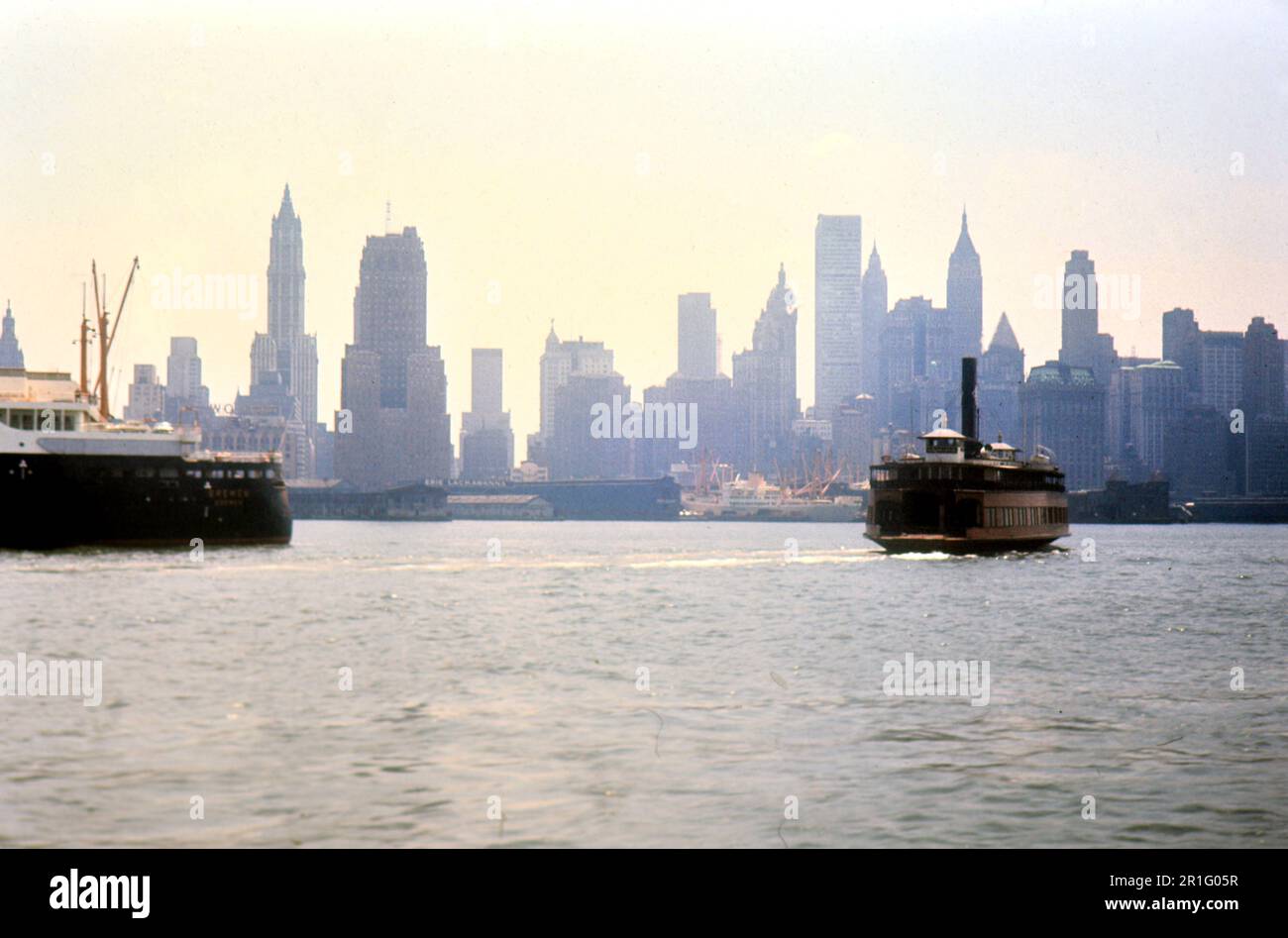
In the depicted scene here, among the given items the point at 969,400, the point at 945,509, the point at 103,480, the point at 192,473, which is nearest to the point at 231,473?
the point at 192,473

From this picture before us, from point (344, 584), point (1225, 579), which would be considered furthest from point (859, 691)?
point (1225, 579)

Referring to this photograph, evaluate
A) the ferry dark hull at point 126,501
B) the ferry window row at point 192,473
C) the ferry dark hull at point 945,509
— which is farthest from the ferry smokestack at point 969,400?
the ferry dark hull at point 126,501

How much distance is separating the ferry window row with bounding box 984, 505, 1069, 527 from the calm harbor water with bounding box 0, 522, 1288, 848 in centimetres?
4741

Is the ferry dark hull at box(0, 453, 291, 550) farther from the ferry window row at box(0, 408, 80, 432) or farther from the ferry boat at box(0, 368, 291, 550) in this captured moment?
the ferry window row at box(0, 408, 80, 432)

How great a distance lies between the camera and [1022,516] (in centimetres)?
11581

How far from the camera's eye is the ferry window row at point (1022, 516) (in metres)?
109

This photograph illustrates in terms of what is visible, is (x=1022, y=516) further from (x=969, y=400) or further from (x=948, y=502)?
(x=969, y=400)

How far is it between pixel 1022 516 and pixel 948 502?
13.7 meters

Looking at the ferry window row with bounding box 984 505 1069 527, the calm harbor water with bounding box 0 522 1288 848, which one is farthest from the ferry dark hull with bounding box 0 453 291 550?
the ferry window row with bounding box 984 505 1069 527

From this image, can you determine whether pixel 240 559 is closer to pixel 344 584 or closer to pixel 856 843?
pixel 344 584

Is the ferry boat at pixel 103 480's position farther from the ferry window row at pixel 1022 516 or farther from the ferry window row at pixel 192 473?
the ferry window row at pixel 1022 516

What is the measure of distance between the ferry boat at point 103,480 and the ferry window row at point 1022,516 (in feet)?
192

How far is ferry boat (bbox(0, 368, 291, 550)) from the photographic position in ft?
338
